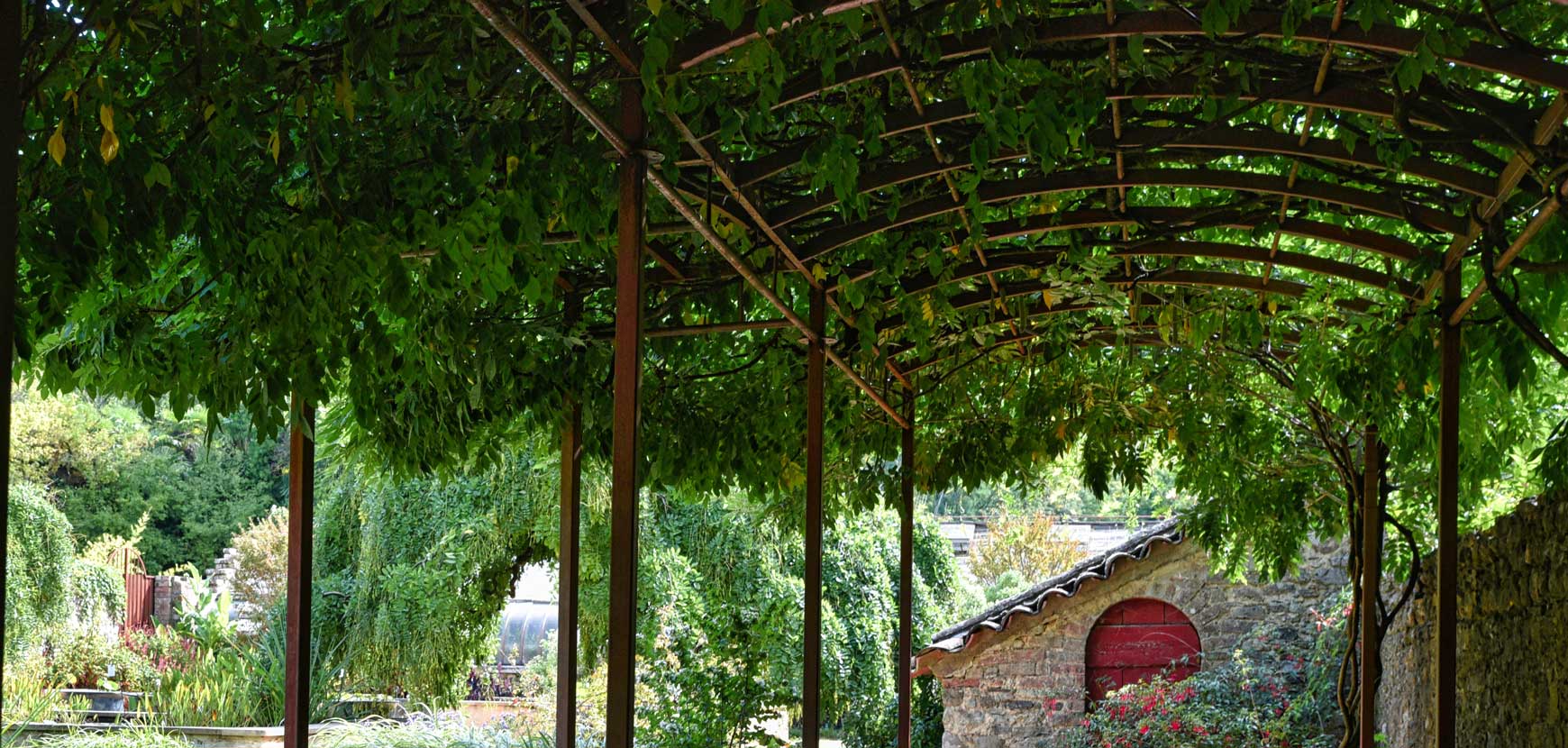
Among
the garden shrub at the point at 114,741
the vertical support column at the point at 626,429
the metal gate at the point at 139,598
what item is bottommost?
the garden shrub at the point at 114,741

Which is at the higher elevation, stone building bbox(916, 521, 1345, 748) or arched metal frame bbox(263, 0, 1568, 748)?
arched metal frame bbox(263, 0, 1568, 748)

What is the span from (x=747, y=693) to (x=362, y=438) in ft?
12.6

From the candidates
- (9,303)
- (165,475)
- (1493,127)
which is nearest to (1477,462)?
(1493,127)

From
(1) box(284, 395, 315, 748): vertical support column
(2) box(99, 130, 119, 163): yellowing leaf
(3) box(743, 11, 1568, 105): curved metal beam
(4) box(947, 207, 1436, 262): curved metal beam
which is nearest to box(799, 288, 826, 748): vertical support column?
(4) box(947, 207, 1436, 262): curved metal beam

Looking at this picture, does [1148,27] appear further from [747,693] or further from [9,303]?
[747,693]

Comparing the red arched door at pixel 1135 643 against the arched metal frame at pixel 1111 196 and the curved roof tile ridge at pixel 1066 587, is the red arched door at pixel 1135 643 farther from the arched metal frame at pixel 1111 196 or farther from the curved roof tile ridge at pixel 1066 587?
the arched metal frame at pixel 1111 196

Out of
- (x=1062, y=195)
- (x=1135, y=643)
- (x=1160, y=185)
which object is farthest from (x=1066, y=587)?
(x=1160, y=185)

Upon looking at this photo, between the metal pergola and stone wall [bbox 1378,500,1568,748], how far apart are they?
→ 681 millimetres

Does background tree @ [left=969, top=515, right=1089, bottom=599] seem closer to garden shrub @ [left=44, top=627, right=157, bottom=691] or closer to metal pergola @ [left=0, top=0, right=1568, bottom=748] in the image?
garden shrub @ [left=44, top=627, right=157, bottom=691]

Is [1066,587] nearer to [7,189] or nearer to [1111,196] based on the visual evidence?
[1111,196]

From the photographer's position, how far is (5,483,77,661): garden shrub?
12.9 meters

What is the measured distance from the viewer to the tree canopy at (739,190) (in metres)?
2.67

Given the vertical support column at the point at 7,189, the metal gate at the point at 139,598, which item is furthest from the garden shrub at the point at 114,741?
the metal gate at the point at 139,598

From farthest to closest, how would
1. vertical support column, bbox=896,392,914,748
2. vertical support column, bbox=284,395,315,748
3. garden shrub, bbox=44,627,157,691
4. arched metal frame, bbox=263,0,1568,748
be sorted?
garden shrub, bbox=44,627,157,691 → vertical support column, bbox=896,392,914,748 → vertical support column, bbox=284,395,315,748 → arched metal frame, bbox=263,0,1568,748
